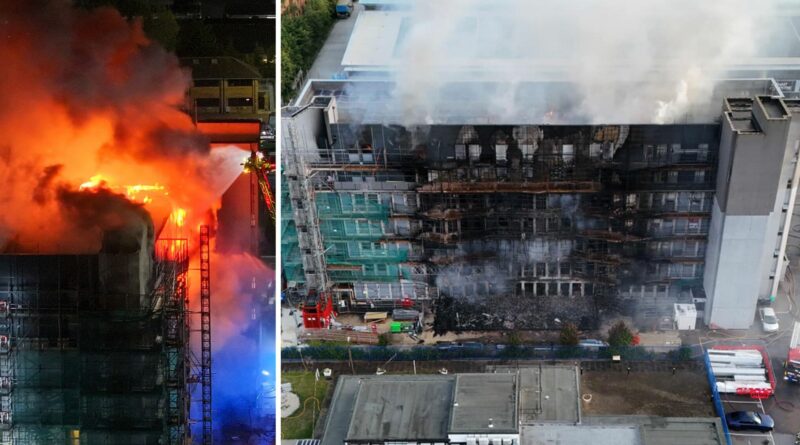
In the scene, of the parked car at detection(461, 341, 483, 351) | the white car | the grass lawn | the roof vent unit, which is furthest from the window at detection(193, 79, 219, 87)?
the white car

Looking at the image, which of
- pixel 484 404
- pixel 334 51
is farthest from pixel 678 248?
pixel 334 51

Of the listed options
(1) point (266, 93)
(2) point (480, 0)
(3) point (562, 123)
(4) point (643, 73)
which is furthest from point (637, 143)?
(1) point (266, 93)

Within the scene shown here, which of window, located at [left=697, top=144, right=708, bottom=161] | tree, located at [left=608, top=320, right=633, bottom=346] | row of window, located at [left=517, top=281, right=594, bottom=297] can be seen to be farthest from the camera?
row of window, located at [left=517, top=281, right=594, bottom=297]

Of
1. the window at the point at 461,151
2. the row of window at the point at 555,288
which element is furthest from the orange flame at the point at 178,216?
the row of window at the point at 555,288

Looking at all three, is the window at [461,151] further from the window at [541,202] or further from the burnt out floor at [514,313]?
the burnt out floor at [514,313]

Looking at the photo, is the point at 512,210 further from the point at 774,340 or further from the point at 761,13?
the point at 761,13

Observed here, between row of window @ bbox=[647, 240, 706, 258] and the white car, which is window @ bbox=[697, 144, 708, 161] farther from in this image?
the white car

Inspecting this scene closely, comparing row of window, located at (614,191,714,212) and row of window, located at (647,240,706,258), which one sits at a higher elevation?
row of window, located at (614,191,714,212)
